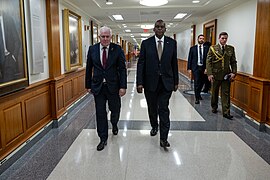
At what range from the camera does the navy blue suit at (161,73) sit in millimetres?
3459

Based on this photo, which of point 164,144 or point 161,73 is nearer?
point 161,73

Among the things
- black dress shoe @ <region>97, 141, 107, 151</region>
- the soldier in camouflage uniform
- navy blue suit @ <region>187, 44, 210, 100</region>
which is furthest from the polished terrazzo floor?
navy blue suit @ <region>187, 44, 210, 100</region>

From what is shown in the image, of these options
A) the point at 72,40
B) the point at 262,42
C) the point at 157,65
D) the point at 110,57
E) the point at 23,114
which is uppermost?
the point at 72,40

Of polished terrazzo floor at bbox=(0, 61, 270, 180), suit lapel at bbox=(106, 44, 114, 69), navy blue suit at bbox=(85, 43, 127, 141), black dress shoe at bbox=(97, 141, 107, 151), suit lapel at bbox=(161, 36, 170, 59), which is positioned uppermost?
suit lapel at bbox=(161, 36, 170, 59)

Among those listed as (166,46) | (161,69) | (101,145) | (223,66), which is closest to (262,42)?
(223,66)

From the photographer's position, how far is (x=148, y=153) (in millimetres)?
3387

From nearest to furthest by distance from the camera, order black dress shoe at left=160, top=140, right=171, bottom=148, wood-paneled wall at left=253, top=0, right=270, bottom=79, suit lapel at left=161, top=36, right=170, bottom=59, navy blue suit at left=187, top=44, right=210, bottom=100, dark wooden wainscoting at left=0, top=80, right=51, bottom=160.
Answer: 1. dark wooden wainscoting at left=0, top=80, right=51, bottom=160
2. suit lapel at left=161, top=36, right=170, bottom=59
3. black dress shoe at left=160, top=140, right=171, bottom=148
4. wood-paneled wall at left=253, top=0, right=270, bottom=79
5. navy blue suit at left=187, top=44, right=210, bottom=100

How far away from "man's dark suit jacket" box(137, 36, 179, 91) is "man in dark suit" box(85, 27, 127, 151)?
293 millimetres

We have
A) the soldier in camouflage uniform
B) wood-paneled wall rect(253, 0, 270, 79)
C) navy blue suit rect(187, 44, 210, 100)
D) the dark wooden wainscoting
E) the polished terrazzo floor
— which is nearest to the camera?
the polished terrazzo floor

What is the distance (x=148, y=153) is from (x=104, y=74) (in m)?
1.19

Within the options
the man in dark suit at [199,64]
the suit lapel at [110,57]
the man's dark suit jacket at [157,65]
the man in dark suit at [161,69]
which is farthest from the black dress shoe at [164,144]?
the man in dark suit at [199,64]

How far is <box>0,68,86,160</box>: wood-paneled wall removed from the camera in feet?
10.1

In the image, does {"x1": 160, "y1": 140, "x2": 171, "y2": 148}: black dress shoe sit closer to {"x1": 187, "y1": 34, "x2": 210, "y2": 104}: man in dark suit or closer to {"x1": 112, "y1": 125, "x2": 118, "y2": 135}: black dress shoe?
{"x1": 112, "y1": 125, "x2": 118, "y2": 135}: black dress shoe

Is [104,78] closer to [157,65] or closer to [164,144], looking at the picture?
[157,65]
